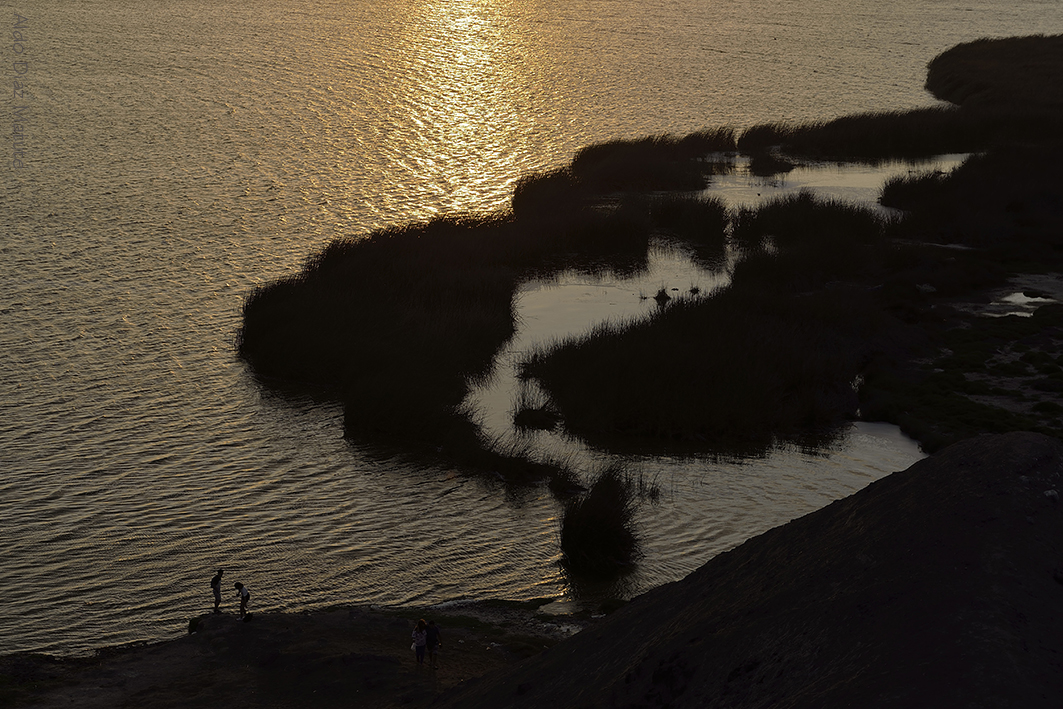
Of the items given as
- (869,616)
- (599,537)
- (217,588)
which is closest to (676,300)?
(599,537)

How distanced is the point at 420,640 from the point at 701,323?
18.2 metres

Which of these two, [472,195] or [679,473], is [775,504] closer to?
[679,473]

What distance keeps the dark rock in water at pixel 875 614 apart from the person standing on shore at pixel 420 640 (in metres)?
3.66

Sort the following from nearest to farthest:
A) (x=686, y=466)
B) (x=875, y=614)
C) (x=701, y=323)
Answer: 1. (x=875, y=614)
2. (x=686, y=466)
3. (x=701, y=323)

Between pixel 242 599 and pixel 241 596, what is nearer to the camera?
pixel 242 599

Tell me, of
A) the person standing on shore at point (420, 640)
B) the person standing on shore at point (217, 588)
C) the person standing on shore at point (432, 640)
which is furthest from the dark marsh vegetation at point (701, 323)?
the person standing on shore at point (217, 588)

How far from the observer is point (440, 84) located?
87.9m

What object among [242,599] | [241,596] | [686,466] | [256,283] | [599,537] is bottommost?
[686,466]

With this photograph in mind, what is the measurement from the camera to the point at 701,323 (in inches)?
1260

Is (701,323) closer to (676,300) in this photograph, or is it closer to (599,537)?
(676,300)

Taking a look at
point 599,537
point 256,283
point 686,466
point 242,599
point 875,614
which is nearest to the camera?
point 875,614

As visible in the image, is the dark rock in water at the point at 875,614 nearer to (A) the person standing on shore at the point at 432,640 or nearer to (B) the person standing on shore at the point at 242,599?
(A) the person standing on shore at the point at 432,640

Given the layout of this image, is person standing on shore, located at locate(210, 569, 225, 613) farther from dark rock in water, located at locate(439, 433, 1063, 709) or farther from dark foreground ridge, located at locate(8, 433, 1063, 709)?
dark rock in water, located at locate(439, 433, 1063, 709)

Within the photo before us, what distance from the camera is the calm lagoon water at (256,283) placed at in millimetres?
21359
